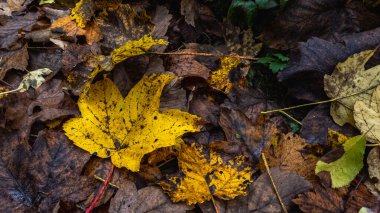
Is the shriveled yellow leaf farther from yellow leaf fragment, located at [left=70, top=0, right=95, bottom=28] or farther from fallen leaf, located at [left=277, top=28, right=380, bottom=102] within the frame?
yellow leaf fragment, located at [left=70, top=0, right=95, bottom=28]

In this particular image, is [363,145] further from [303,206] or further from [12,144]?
[12,144]

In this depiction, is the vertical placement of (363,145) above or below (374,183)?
above

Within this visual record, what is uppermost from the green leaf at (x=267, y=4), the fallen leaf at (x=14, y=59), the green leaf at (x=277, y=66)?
the green leaf at (x=267, y=4)

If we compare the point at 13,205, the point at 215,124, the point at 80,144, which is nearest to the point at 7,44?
the point at 80,144

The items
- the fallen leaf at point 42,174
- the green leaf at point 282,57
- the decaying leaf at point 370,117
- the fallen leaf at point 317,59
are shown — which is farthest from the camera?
the green leaf at point 282,57

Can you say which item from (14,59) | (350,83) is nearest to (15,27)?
(14,59)

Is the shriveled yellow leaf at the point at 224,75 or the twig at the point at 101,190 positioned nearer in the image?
the twig at the point at 101,190

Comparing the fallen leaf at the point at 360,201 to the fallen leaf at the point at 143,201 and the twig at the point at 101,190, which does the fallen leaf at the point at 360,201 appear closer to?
the fallen leaf at the point at 143,201

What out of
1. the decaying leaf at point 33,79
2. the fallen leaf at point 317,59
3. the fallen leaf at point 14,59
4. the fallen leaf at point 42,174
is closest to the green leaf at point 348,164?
the fallen leaf at point 317,59
